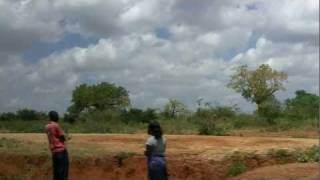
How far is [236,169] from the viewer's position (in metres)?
17.4

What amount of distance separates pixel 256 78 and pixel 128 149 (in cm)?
3636

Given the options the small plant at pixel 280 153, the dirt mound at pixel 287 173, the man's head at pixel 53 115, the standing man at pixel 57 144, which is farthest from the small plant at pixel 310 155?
the man's head at pixel 53 115

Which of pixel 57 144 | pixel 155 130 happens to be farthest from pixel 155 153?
pixel 57 144

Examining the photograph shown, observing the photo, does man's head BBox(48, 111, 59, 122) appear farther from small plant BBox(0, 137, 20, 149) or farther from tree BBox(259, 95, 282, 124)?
tree BBox(259, 95, 282, 124)

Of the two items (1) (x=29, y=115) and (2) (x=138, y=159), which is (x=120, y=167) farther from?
(1) (x=29, y=115)

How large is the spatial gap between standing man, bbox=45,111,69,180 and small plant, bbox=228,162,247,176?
237 inches

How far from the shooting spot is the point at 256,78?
55.9 metres

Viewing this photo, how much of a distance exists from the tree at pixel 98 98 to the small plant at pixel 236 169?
4828cm

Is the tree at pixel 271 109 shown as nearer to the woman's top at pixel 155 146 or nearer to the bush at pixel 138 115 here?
the bush at pixel 138 115

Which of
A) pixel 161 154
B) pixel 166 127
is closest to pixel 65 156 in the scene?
pixel 161 154

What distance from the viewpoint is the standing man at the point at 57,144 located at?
1271 cm

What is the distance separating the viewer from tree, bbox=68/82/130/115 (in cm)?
6631

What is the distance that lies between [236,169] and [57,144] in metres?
6.40

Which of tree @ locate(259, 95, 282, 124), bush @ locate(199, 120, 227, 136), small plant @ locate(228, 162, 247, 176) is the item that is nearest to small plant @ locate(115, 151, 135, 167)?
small plant @ locate(228, 162, 247, 176)
